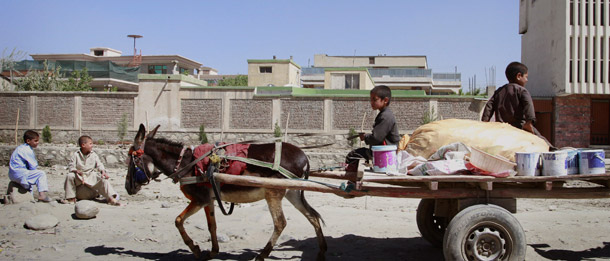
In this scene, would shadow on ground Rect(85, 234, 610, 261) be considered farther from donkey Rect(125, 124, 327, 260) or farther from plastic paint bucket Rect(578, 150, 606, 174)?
plastic paint bucket Rect(578, 150, 606, 174)

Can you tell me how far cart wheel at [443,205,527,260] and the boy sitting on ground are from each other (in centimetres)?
611

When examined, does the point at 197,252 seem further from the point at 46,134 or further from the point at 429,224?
the point at 46,134

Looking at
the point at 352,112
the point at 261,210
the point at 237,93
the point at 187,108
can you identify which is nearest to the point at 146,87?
the point at 187,108

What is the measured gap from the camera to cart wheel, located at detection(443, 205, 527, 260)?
14.0 ft

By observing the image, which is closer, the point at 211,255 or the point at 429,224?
the point at 211,255

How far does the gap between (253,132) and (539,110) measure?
41.0 feet

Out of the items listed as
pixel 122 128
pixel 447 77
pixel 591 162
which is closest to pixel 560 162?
pixel 591 162

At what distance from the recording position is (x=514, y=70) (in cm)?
552

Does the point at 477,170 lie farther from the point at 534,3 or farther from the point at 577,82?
the point at 534,3

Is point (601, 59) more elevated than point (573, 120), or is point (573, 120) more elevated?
point (601, 59)

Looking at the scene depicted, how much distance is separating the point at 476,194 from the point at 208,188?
9.34 feet

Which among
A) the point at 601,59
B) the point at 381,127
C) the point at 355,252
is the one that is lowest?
the point at 355,252

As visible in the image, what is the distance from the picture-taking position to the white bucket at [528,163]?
13.8 ft

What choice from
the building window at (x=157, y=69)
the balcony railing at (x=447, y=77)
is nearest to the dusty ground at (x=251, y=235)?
the building window at (x=157, y=69)
